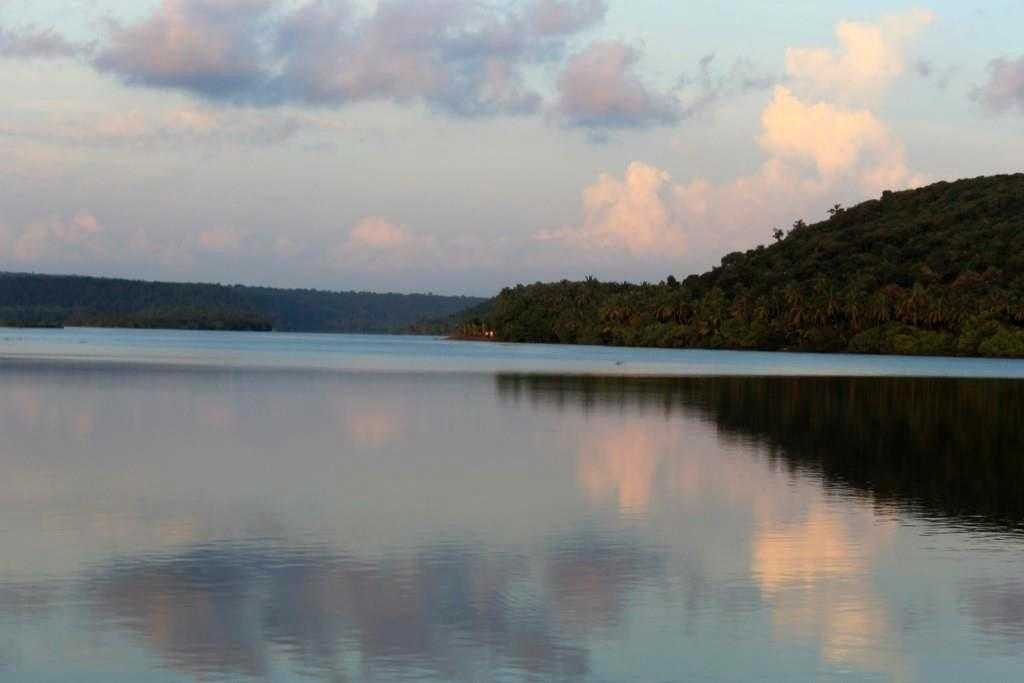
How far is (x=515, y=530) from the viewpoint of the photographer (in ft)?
82.2

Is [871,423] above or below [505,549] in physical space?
above

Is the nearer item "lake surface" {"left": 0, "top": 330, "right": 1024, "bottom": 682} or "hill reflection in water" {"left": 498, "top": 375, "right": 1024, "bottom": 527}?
"lake surface" {"left": 0, "top": 330, "right": 1024, "bottom": 682}

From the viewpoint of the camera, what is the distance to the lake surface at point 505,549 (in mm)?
15877

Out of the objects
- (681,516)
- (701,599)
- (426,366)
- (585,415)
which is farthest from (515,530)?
(426,366)

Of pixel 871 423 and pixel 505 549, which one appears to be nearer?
pixel 505 549

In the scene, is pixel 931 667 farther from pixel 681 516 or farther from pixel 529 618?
pixel 681 516

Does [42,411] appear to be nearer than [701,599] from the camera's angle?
No

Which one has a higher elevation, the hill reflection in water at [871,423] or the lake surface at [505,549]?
the hill reflection in water at [871,423]

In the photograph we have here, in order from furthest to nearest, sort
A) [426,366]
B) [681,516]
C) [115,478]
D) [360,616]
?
[426,366] < [115,478] < [681,516] < [360,616]

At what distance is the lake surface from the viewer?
15.9 m

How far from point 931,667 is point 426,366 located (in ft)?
346

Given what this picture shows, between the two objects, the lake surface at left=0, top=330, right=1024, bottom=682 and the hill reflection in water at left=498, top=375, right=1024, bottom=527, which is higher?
the hill reflection in water at left=498, top=375, right=1024, bottom=527

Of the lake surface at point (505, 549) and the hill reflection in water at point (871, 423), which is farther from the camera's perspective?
the hill reflection in water at point (871, 423)

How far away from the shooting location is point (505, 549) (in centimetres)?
2284
